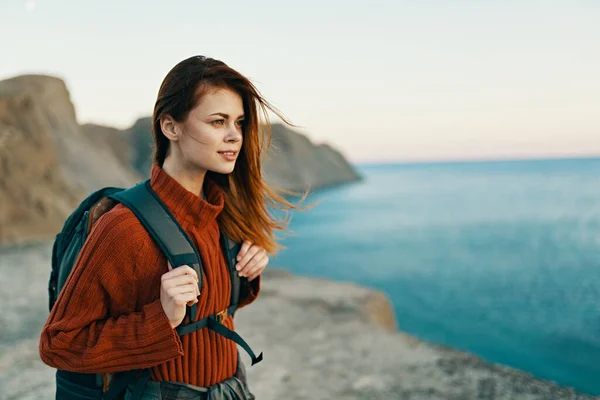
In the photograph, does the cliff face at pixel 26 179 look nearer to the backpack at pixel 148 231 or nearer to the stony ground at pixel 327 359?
the stony ground at pixel 327 359

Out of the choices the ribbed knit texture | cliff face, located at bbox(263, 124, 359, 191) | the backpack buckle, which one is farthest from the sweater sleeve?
cliff face, located at bbox(263, 124, 359, 191)

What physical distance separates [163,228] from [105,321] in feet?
1.28

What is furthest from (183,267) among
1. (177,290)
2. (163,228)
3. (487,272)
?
(487,272)

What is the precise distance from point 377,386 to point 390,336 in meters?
1.57

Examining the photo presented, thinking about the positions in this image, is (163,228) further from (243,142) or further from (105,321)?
(243,142)

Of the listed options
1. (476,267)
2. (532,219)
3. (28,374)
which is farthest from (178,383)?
(532,219)

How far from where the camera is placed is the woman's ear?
1957 mm

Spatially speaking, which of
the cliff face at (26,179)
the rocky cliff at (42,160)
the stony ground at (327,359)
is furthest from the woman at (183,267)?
the cliff face at (26,179)

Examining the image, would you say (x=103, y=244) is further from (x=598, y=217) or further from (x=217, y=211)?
(x=598, y=217)

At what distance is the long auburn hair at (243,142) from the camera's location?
189cm

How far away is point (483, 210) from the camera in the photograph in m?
62.6

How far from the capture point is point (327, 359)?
6.09 meters

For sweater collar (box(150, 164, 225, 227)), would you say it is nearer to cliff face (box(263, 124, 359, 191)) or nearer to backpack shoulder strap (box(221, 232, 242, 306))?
backpack shoulder strap (box(221, 232, 242, 306))

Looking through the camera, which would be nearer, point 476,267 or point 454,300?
point 454,300
